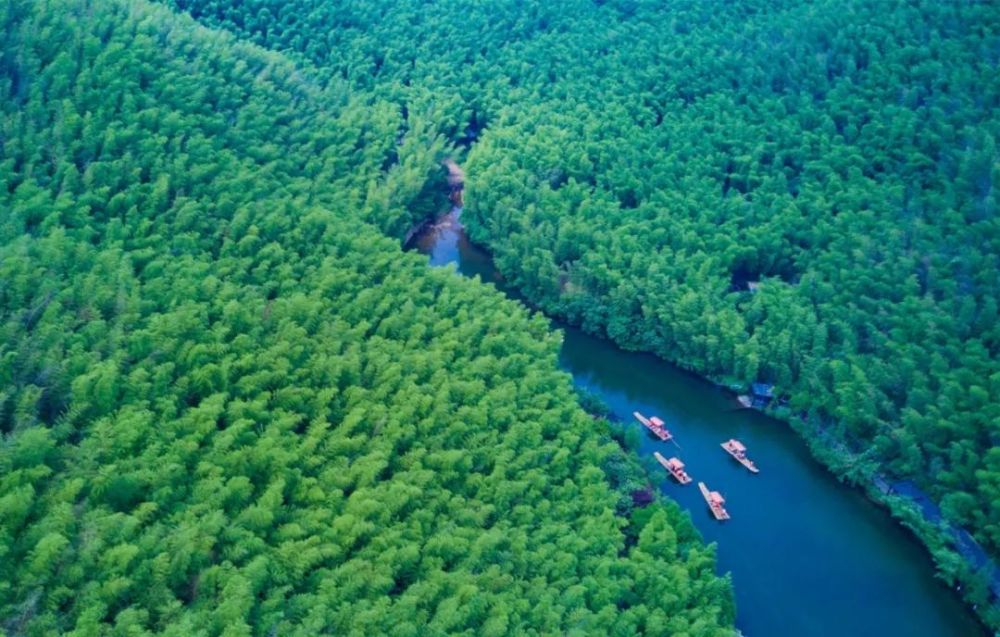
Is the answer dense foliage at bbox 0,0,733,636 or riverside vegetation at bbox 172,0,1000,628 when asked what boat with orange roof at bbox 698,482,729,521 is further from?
riverside vegetation at bbox 172,0,1000,628

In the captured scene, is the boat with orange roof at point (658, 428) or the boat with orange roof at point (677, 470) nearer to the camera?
the boat with orange roof at point (677, 470)

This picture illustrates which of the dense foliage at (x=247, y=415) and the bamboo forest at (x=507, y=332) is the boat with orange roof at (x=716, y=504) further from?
the dense foliage at (x=247, y=415)

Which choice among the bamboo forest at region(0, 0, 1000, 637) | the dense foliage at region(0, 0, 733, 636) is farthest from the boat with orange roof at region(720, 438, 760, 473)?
the dense foliage at region(0, 0, 733, 636)

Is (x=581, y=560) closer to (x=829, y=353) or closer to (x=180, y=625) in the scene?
(x=180, y=625)

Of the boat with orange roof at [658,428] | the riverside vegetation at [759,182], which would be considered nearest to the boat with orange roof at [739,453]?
the boat with orange roof at [658,428]

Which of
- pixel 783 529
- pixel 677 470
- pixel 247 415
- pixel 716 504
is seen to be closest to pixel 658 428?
pixel 677 470

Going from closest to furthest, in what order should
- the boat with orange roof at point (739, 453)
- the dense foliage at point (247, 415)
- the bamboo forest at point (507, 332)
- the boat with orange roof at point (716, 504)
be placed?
the dense foliage at point (247, 415) → the bamboo forest at point (507, 332) → the boat with orange roof at point (716, 504) → the boat with orange roof at point (739, 453)

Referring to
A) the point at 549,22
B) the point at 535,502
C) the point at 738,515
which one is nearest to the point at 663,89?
the point at 549,22
